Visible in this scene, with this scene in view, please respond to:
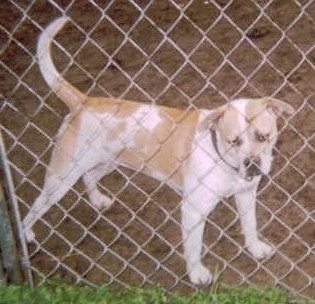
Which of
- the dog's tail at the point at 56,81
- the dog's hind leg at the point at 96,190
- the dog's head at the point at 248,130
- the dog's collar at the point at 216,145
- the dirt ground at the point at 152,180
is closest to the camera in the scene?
the dog's head at the point at 248,130

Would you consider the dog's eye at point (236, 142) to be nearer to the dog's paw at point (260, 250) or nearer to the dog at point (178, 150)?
the dog at point (178, 150)

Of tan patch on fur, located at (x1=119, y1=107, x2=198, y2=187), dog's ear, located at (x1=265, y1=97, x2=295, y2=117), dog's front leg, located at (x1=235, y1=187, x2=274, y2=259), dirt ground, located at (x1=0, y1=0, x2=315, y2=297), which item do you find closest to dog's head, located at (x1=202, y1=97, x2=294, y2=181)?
dog's ear, located at (x1=265, y1=97, x2=295, y2=117)

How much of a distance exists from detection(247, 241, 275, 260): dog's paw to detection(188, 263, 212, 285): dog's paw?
0.28 metres

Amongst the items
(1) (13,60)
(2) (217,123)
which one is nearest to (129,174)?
(2) (217,123)

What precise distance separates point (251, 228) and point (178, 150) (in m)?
0.58

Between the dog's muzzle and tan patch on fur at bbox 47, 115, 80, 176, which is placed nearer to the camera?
the dog's muzzle

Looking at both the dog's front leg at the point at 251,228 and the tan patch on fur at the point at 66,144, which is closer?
the tan patch on fur at the point at 66,144

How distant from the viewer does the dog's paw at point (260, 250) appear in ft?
13.0

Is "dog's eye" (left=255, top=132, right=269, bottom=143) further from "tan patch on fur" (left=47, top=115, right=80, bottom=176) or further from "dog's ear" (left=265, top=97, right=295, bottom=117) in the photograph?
"tan patch on fur" (left=47, top=115, right=80, bottom=176)

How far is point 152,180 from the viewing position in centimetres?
456

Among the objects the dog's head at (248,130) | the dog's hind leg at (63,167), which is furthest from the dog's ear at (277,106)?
the dog's hind leg at (63,167)

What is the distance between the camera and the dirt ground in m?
3.88

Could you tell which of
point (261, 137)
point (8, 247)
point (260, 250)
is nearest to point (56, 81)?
point (8, 247)

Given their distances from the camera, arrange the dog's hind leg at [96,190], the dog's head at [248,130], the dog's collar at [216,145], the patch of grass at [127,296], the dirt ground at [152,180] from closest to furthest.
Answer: the patch of grass at [127,296], the dog's head at [248,130], the dog's collar at [216,145], the dirt ground at [152,180], the dog's hind leg at [96,190]
